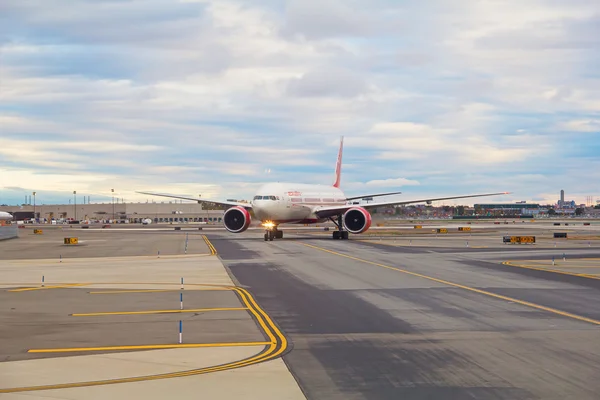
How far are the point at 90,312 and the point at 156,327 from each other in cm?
383

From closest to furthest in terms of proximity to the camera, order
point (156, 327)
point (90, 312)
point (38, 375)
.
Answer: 1. point (38, 375)
2. point (156, 327)
3. point (90, 312)

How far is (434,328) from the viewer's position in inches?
738

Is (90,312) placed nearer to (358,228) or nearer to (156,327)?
(156,327)

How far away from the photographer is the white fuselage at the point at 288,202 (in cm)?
6600

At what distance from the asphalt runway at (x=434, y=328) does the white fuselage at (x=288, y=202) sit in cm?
2695

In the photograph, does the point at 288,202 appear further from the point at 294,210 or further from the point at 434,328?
the point at 434,328

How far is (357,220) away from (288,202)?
6.71 m

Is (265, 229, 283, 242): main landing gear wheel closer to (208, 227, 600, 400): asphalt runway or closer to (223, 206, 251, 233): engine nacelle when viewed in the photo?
(223, 206, 251, 233): engine nacelle

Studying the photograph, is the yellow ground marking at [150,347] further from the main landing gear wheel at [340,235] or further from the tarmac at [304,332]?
the main landing gear wheel at [340,235]

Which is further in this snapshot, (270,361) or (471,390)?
(270,361)

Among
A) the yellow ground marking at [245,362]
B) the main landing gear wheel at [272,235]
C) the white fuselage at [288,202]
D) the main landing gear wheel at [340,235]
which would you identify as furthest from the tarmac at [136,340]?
the main landing gear wheel at [340,235]

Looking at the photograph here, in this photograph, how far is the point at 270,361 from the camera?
1448cm

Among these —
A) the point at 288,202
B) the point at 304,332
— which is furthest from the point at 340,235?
the point at 304,332

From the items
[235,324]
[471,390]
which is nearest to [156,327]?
[235,324]
